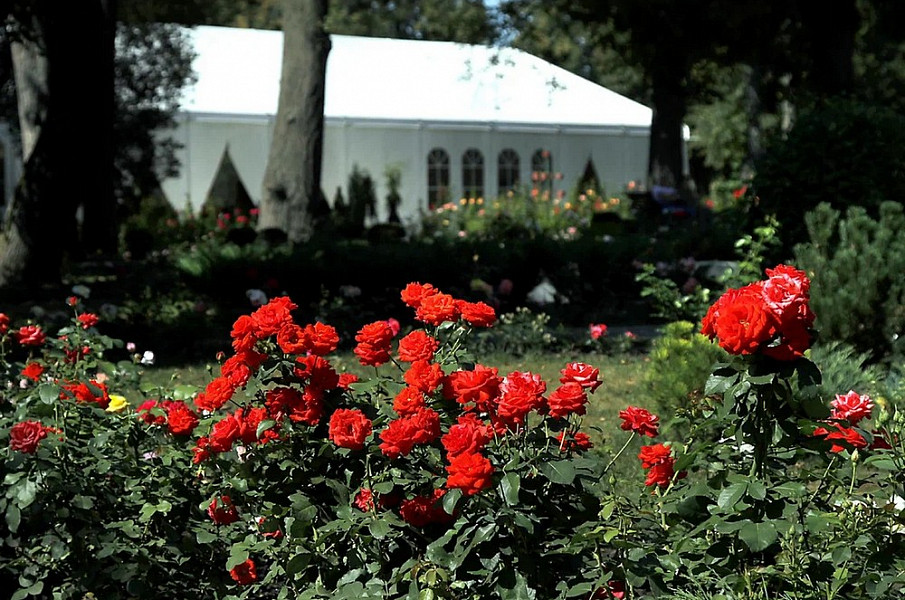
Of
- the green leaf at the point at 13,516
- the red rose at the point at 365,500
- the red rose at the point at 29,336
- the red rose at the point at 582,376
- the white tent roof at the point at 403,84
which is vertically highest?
the white tent roof at the point at 403,84

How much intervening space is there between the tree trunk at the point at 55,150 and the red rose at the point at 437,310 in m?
Answer: 7.66

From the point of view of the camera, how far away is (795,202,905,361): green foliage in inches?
248

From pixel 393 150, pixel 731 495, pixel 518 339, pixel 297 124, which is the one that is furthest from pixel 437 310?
pixel 393 150

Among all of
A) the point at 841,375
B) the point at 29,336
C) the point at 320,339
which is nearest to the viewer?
the point at 320,339

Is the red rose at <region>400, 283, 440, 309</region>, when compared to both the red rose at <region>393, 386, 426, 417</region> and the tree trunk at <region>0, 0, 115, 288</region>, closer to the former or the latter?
the red rose at <region>393, 386, 426, 417</region>

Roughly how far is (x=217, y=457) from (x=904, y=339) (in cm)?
430

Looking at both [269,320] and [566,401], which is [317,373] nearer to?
→ [269,320]

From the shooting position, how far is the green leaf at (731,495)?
2.54 metres

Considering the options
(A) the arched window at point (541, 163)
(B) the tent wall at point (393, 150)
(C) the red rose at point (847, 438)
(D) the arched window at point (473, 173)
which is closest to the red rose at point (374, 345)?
(C) the red rose at point (847, 438)

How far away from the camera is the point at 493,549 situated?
269cm

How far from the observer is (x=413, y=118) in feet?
71.7

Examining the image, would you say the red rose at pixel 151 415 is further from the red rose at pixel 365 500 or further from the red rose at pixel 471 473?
the red rose at pixel 471 473

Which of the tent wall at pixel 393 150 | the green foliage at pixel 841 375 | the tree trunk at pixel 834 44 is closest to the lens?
the green foliage at pixel 841 375

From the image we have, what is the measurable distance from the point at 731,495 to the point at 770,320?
440mm
